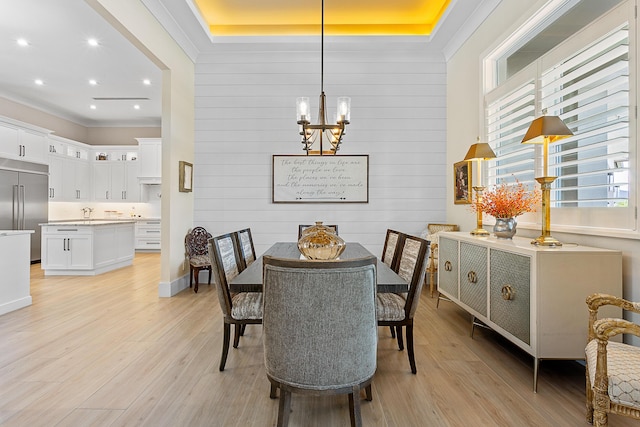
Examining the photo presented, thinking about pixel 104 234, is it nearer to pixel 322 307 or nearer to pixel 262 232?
pixel 262 232

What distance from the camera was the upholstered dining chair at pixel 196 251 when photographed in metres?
4.50

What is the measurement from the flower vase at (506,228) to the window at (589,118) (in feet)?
1.06

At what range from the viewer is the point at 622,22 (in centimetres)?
207

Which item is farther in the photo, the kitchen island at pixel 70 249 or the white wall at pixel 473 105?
the kitchen island at pixel 70 249

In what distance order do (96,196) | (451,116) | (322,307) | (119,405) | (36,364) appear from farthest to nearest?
(96,196) → (451,116) → (36,364) → (119,405) → (322,307)

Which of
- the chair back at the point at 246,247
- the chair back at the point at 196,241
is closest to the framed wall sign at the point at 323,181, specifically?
the chair back at the point at 196,241

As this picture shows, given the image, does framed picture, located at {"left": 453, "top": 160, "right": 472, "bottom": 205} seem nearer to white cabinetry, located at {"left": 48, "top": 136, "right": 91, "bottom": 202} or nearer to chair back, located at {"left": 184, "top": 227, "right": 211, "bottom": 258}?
chair back, located at {"left": 184, "top": 227, "right": 211, "bottom": 258}

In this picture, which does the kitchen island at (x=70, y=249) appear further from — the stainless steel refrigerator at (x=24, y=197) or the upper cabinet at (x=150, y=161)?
the upper cabinet at (x=150, y=161)

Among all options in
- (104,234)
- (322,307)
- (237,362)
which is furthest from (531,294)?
(104,234)

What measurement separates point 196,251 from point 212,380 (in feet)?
8.89

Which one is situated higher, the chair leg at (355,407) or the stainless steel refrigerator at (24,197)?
the stainless steel refrigerator at (24,197)

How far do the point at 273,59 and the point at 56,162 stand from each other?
5716 mm

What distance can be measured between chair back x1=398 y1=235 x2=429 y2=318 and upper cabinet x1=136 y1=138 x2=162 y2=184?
7.33m

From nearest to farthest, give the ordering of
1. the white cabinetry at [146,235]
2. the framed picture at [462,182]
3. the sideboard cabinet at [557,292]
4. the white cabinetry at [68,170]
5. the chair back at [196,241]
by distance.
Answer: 1. the sideboard cabinet at [557,292]
2. the framed picture at [462,182]
3. the chair back at [196,241]
4. the white cabinetry at [68,170]
5. the white cabinetry at [146,235]
